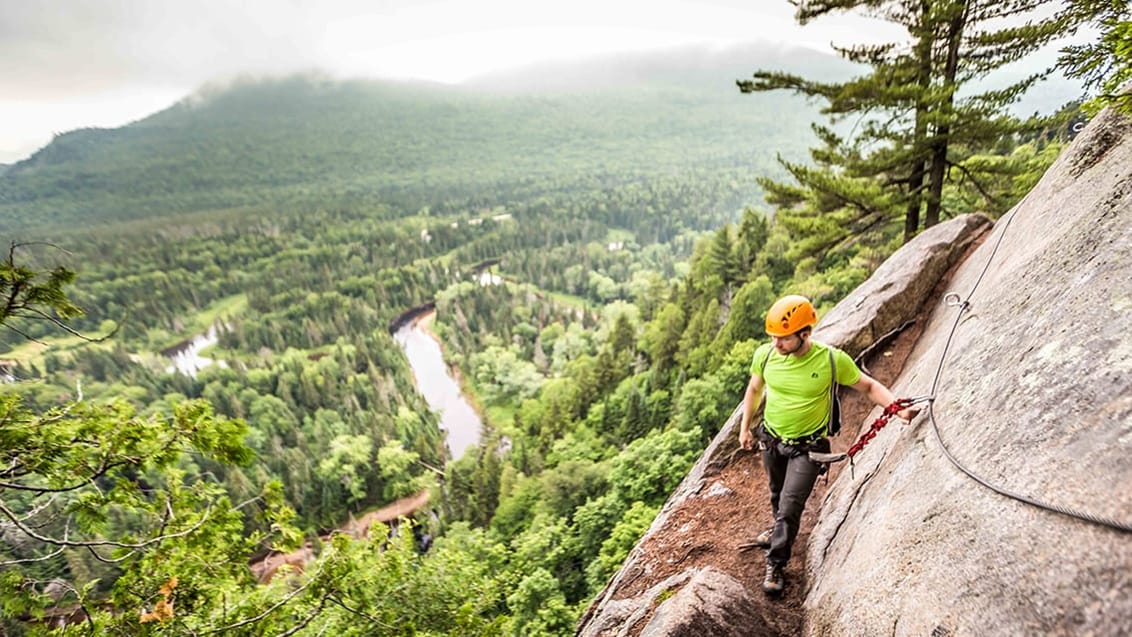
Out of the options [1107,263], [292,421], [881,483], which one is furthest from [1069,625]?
[292,421]

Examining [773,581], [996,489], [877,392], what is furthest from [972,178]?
[996,489]

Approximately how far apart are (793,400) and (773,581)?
215 cm

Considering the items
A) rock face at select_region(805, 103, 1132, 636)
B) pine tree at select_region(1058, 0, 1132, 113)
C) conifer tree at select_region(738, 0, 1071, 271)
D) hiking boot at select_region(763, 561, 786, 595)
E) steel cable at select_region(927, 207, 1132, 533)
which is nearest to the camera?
steel cable at select_region(927, 207, 1132, 533)

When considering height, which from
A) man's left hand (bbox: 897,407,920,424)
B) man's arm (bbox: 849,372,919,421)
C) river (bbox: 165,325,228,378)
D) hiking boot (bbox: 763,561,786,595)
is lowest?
river (bbox: 165,325,228,378)

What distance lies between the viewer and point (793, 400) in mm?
4941

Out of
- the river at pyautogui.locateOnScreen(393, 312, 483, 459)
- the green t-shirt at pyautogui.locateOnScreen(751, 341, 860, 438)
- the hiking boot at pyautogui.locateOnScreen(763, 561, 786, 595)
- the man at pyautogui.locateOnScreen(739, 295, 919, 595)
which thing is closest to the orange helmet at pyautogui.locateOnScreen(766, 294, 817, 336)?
the man at pyautogui.locateOnScreen(739, 295, 919, 595)

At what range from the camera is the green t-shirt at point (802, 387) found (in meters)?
4.80

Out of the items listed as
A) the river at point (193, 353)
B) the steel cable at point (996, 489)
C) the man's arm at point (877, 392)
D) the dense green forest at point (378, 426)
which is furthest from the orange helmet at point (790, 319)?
the river at point (193, 353)

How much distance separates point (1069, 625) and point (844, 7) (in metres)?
12.7

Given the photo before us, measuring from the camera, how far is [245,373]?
86250 mm

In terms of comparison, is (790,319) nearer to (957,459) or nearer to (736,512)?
(957,459)

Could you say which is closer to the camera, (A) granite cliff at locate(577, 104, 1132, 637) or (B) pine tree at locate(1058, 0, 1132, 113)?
(A) granite cliff at locate(577, 104, 1132, 637)

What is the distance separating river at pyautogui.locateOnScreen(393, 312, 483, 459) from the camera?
6856 centimetres

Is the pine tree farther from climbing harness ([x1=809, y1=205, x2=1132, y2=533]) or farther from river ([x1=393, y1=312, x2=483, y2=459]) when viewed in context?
river ([x1=393, y1=312, x2=483, y2=459])
